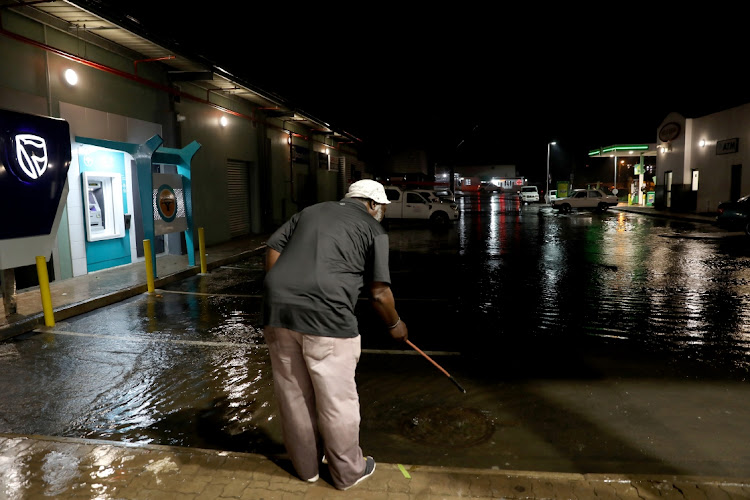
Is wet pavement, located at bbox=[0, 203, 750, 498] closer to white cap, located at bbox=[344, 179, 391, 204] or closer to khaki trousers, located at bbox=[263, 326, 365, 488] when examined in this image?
khaki trousers, located at bbox=[263, 326, 365, 488]

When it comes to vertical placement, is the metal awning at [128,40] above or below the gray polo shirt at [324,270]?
above

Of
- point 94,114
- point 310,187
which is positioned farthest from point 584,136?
point 94,114

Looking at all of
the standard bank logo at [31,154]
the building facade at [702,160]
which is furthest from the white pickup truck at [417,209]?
the standard bank logo at [31,154]

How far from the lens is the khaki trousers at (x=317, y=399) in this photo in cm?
311

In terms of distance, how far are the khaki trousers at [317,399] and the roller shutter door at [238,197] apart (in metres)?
15.8

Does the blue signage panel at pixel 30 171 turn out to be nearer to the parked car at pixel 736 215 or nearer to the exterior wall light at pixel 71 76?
the exterior wall light at pixel 71 76

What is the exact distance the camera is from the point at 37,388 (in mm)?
5223

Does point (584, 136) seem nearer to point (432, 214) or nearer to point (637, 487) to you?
point (432, 214)

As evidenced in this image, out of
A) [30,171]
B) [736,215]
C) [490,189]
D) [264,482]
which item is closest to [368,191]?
[264,482]

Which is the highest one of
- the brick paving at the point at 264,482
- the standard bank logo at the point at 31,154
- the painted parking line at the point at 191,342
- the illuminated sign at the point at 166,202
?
the standard bank logo at the point at 31,154

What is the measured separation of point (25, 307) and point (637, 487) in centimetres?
851

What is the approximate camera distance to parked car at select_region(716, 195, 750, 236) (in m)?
18.0

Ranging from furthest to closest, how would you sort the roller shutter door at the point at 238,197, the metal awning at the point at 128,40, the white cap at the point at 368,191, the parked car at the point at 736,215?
the roller shutter door at the point at 238,197 → the parked car at the point at 736,215 → the metal awning at the point at 128,40 → the white cap at the point at 368,191

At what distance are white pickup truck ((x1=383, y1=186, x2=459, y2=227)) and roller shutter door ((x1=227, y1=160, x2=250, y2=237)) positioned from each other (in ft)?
23.8
